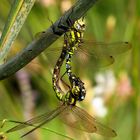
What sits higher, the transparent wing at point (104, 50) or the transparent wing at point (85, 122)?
the transparent wing at point (104, 50)

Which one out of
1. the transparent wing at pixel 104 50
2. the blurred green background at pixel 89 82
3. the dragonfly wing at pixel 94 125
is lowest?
the dragonfly wing at pixel 94 125

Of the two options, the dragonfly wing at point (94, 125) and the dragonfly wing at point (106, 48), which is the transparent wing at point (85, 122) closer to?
the dragonfly wing at point (94, 125)

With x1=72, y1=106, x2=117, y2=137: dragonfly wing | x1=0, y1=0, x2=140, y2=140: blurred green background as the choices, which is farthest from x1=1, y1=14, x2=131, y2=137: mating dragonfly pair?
x1=0, y1=0, x2=140, y2=140: blurred green background

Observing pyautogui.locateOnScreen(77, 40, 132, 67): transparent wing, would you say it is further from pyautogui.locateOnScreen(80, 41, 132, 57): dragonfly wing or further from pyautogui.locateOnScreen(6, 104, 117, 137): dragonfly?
pyautogui.locateOnScreen(6, 104, 117, 137): dragonfly

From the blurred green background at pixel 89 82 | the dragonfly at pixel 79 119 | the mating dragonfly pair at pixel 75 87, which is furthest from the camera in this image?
the blurred green background at pixel 89 82

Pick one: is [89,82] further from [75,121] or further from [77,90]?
[77,90]

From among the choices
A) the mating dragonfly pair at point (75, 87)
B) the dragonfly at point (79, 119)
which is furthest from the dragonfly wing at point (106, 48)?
the dragonfly at point (79, 119)

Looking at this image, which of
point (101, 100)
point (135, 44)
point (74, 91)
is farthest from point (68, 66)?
point (101, 100)

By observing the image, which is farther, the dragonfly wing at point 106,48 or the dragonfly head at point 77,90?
the dragonfly wing at point 106,48
